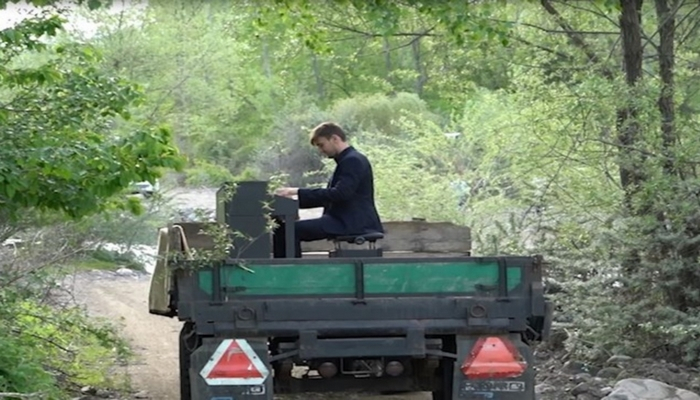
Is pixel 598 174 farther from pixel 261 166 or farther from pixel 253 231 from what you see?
pixel 261 166

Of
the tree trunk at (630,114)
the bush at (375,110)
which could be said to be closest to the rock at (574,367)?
the tree trunk at (630,114)

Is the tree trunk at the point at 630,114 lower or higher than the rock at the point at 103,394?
higher

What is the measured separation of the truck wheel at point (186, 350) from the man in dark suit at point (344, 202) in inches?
41.7

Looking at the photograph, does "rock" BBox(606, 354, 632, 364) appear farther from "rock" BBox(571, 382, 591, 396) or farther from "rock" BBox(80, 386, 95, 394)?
"rock" BBox(80, 386, 95, 394)

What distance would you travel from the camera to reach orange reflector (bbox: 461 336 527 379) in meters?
8.38

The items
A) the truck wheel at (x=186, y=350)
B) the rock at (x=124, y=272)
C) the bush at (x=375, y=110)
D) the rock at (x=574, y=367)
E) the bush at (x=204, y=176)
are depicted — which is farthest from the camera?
the bush at (x=375, y=110)

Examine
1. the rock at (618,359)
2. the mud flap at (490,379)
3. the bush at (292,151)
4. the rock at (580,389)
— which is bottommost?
the rock at (580,389)

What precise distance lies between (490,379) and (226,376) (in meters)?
1.64

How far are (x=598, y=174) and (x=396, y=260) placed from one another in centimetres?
533

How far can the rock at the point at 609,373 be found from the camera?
11453mm

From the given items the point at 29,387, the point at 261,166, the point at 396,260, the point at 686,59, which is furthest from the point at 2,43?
the point at 261,166

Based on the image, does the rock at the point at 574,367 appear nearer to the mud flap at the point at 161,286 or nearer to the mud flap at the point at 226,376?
the mud flap at the point at 161,286

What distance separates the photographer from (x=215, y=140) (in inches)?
2172

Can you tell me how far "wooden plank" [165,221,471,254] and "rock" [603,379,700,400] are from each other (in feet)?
5.35
